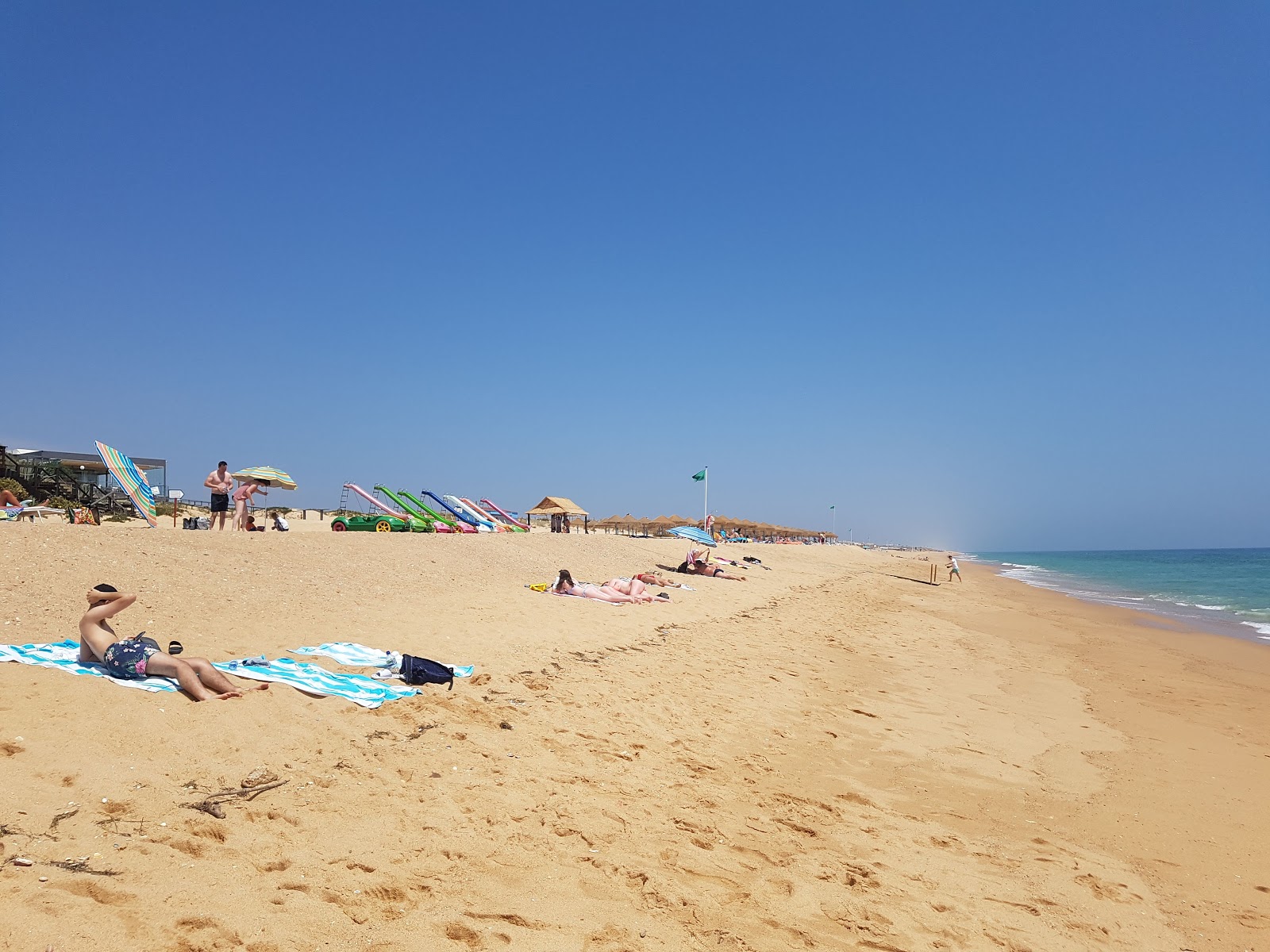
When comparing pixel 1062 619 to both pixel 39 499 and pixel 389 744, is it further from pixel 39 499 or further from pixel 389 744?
pixel 39 499

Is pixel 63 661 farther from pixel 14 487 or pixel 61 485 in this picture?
pixel 61 485

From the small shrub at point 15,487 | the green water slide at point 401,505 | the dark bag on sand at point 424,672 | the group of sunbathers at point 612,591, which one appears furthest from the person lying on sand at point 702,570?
the small shrub at point 15,487

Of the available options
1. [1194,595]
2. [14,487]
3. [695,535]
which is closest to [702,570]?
[695,535]

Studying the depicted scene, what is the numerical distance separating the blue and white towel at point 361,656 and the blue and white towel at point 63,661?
5.68 feet

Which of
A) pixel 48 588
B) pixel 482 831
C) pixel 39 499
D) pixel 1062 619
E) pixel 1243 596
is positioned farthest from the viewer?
pixel 1243 596

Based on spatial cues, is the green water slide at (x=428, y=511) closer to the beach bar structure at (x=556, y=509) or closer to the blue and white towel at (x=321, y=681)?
the beach bar structure at (x=556, y=509)

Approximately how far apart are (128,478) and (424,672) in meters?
13.8

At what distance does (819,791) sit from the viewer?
4.98 metres

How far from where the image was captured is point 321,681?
5.64 metres

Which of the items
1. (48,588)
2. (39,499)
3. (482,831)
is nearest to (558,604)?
(48,588)

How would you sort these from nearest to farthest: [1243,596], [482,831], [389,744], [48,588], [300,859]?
[300,859]
[482,831]
[389,744]
[48,588]
[1243,596]

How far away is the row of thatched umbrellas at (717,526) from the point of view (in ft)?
157

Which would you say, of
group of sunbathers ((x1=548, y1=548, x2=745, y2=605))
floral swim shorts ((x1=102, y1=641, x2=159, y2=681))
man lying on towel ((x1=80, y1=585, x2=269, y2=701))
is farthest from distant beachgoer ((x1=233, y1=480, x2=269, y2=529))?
floral swim shorts ((x1=102, y1=641, x2=159, y2=681))

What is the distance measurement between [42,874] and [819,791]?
4361 mm
